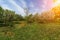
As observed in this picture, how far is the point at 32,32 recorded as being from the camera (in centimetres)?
169

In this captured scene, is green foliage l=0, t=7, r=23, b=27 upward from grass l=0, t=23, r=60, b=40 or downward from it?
upward

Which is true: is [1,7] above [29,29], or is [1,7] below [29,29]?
above

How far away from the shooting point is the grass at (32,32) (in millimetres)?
1643

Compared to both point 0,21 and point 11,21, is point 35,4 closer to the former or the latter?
point 11,21

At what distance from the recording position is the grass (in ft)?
5.39

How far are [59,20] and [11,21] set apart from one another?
654 mm

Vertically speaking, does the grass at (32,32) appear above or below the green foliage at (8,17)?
below

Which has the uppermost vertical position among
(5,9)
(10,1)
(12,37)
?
(10,1)

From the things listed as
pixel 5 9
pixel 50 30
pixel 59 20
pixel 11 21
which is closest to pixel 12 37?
pixel 11 21

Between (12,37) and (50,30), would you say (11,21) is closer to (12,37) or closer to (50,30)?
(12,37)

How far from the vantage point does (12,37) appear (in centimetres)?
166

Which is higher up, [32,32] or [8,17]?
[8,17]

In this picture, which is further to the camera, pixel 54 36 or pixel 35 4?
pixel 35 4

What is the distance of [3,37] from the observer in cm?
165
